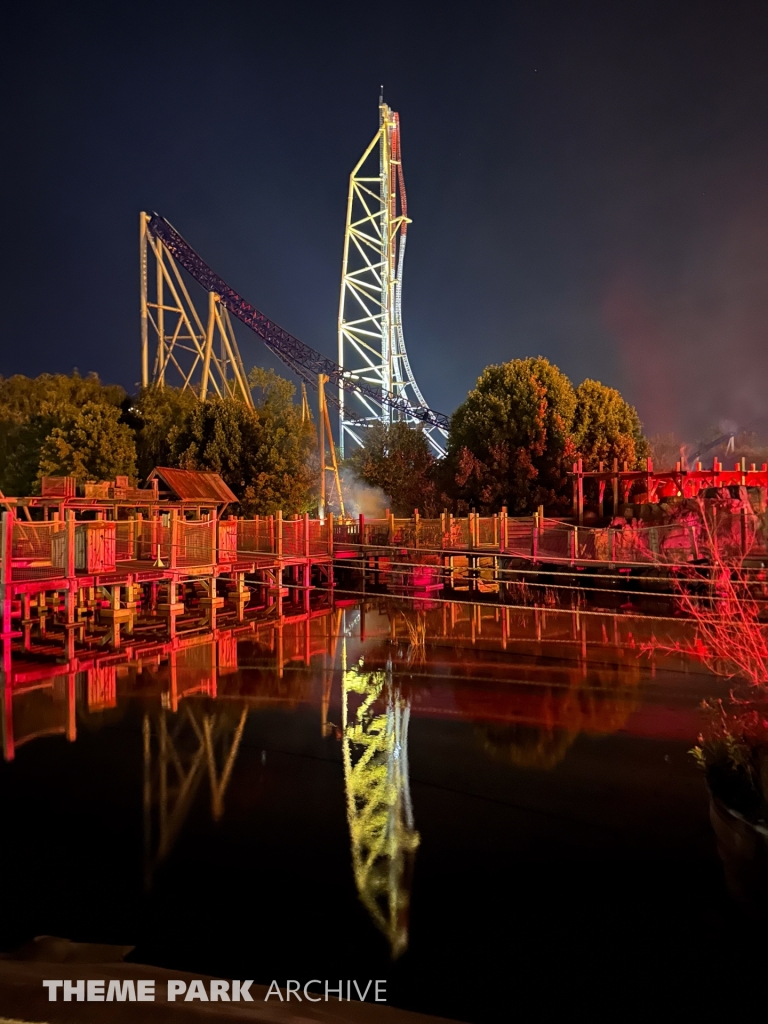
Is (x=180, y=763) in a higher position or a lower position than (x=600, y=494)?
lower

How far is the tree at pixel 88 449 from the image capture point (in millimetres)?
28844

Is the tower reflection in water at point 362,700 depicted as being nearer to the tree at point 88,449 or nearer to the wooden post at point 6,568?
the wooden post at point 6,568

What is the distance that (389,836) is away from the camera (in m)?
5.65

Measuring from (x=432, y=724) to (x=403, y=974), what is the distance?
4.76 metres

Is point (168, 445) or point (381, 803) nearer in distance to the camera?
point (381, 803)

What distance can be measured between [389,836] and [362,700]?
422 cm

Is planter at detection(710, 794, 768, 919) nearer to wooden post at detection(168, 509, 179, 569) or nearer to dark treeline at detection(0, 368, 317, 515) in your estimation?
wooden post at detection(168, 509, 179, 569)

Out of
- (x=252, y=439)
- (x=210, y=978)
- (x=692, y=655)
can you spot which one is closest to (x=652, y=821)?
(x=210, y=978)

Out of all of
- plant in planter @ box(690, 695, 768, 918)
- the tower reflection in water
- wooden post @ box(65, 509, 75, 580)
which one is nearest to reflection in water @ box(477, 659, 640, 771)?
the tower reflection in water

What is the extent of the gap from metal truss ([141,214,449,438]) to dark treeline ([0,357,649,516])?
5.10 metres

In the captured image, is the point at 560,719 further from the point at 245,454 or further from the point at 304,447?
the point at 304,447

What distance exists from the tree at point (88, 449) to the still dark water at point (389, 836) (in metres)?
Answer: 20.4

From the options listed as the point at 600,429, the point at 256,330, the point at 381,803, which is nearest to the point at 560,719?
the point at 381,803

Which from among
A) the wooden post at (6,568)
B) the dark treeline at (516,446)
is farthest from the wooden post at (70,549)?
the dark treeline at (516,446)
